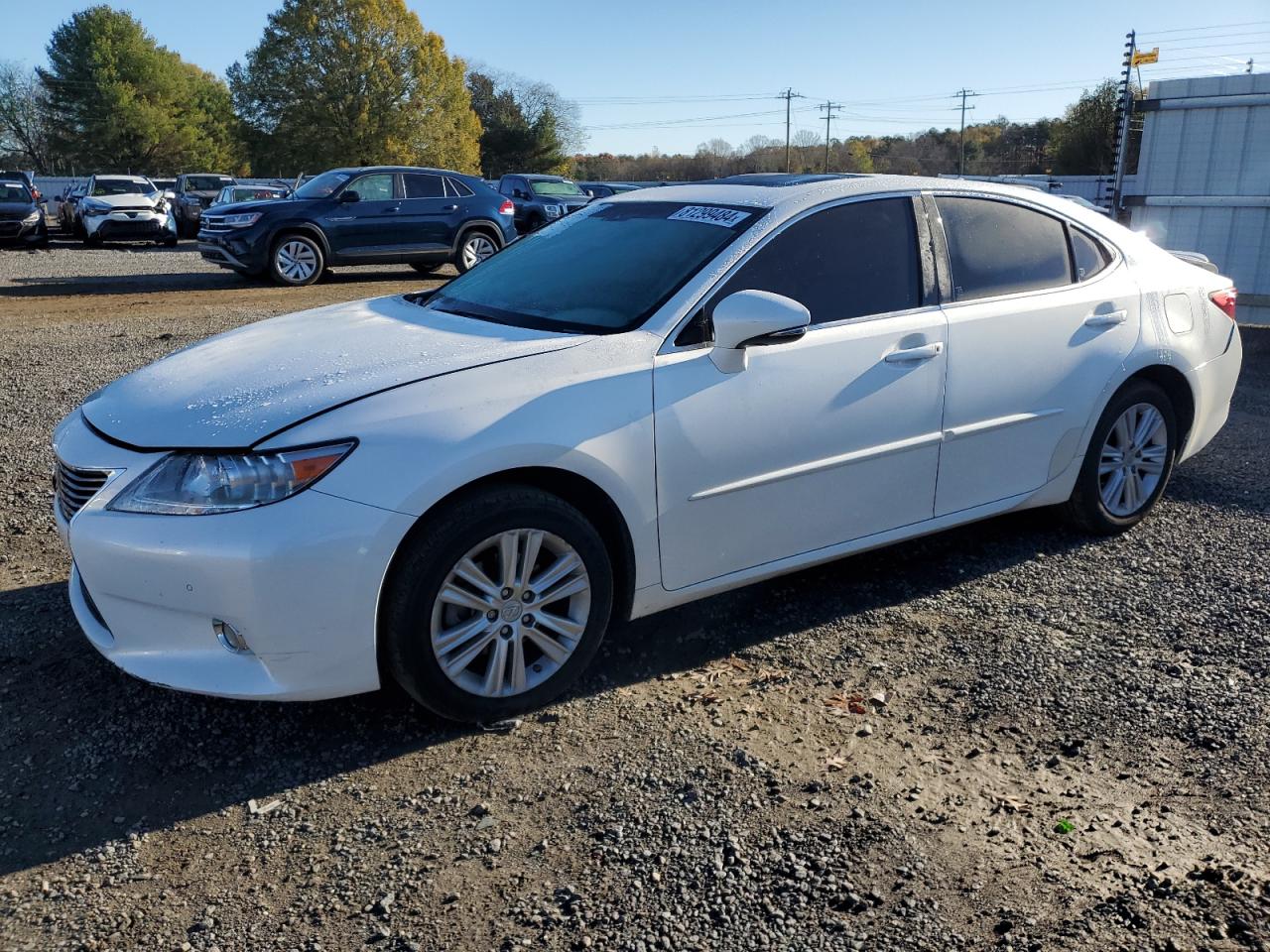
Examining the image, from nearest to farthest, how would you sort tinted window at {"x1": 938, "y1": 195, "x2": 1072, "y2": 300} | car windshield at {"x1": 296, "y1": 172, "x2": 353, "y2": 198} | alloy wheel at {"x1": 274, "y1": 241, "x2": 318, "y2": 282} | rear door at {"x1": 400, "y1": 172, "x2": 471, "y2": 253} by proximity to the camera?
1. tinted window at {"x1": 938, "y1": 195, "x2": 1072, "y2": 300}
2. alloy wheel at {"x1": 274, "y1": 241, "x2": 318, "y2": 282}
3. car windshield at {"x1": 296, "y1": 172, "x2": 353, "y2": 198}
4. rear door at {"x1": 400, "y1": 172, "x2": 471, "y2": 253}

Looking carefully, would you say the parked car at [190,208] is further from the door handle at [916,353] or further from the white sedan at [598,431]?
the door handle at [916,353]

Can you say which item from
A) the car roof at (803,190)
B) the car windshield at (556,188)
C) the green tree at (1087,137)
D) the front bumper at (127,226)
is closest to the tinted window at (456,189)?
the car windshield at (556,188)

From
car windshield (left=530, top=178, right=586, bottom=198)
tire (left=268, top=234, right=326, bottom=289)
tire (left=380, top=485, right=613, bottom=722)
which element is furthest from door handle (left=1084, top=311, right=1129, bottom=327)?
car windshield (left=530, top=178, right=586, bottom=198)

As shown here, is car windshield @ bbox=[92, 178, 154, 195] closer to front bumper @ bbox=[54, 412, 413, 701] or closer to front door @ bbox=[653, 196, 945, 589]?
front door @ bbox=[653, 196, 945, 589]

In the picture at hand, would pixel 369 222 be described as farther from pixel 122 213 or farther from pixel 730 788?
pixel 730 788

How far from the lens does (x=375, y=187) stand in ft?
53.0

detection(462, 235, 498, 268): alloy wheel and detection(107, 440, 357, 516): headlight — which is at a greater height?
detection(107, 440, 357, 516): headlight

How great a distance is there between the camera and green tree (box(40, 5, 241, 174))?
62.4 m

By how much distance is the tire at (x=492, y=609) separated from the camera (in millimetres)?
3092

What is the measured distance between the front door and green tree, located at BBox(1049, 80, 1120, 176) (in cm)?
4501

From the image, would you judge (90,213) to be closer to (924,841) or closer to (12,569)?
(12,569)

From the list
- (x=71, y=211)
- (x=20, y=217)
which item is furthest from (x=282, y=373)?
(x=71, y=211)

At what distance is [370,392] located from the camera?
3184 millimetres

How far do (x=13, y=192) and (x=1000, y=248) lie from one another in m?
24.1
